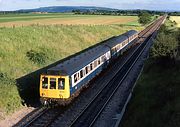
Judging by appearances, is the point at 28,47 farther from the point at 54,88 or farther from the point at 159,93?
the point at 159,93

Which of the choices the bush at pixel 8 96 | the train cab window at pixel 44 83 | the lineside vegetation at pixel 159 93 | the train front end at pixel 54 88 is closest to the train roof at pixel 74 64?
the train front end at pixel 54 88

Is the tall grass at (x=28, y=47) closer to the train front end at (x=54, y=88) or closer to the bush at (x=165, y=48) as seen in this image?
the train front end at (x=54, y=88)

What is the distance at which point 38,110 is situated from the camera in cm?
2175

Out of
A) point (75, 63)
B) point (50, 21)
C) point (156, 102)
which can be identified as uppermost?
point (75, 63)

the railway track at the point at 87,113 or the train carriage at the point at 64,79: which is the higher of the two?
the train carriage at the point at 64,79

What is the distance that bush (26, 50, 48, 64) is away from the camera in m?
31.8

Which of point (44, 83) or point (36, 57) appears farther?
point (36, 57)

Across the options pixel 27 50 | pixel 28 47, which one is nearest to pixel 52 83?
pixel 27 50

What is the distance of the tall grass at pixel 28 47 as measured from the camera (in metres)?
23.0

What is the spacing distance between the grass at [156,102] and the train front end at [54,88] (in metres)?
4.41

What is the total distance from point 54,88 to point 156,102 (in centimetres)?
675

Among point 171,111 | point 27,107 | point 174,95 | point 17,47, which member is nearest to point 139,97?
point 174,95

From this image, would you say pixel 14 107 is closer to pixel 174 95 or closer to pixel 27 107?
pixel 27 107

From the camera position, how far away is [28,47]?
114 ft
